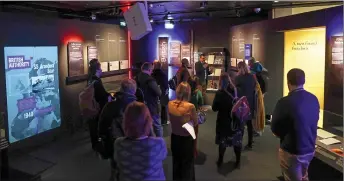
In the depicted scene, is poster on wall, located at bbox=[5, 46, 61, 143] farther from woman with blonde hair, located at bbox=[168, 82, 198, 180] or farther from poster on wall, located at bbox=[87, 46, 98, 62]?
woman with blonde hair, located at bbox=[168, 82, 198, 180]

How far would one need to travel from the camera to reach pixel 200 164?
5.28 meters

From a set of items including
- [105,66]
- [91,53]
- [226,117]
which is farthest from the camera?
[105,66]

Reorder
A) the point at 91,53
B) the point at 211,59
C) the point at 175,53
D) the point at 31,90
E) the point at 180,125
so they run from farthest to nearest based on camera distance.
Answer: the point at 175,53 → the point at 211,59 → the point at 91,53 → the point at 31,90 → the point at 180,125

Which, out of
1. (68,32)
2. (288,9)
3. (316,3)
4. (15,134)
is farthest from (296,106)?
(288,9)

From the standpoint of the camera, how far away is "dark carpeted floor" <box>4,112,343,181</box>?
15.5 ft

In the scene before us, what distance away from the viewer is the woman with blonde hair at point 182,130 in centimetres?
382

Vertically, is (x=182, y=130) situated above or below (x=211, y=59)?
below

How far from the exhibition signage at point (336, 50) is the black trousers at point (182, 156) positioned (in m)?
2.84

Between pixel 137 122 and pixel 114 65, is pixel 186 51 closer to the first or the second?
pixel 114 65

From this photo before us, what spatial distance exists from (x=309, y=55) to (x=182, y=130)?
16.1 ft

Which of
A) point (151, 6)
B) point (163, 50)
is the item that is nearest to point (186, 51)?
point (163, 50)

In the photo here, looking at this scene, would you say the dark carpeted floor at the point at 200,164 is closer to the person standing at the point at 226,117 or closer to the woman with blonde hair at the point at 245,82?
the person standing at the point at 226,117

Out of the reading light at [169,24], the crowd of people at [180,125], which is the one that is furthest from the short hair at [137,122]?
the reading light at [169,24]

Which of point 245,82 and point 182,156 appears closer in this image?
point 182,156
